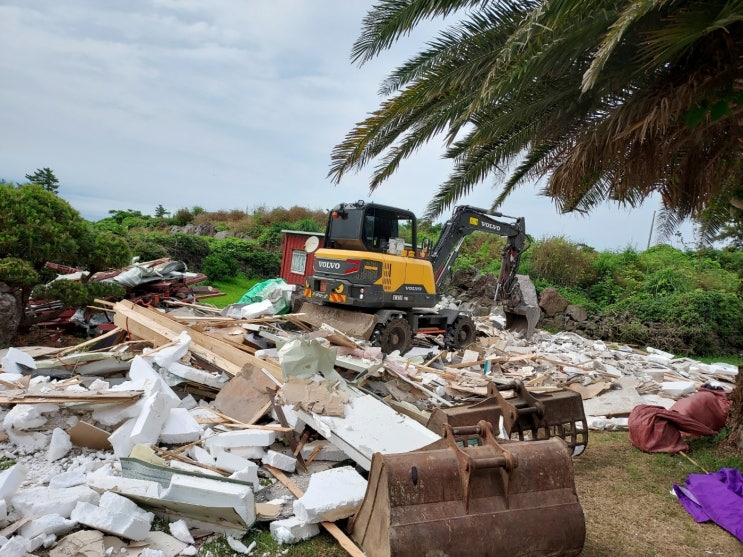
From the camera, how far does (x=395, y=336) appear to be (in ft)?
32.6

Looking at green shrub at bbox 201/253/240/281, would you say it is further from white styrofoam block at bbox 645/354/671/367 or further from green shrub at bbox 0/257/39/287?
white styrofoam block at bbox 645/354/671/367

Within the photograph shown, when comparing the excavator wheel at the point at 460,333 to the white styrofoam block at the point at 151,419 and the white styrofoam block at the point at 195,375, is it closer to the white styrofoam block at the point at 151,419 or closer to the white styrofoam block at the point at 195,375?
the white styrofoam block at the point at 195,375

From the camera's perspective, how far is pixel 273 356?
22.4 feet

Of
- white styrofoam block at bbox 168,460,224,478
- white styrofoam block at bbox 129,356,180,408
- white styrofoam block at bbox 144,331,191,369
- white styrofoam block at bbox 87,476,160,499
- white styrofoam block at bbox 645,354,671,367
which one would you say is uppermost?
white styrofoam block at bbox 144,331,191,369

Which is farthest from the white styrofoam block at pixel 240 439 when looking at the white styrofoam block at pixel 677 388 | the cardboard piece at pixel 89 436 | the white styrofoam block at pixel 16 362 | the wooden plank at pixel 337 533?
the white styrofoam block at pixel 677 388

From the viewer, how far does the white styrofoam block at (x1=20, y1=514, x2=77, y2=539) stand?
3.42 meters

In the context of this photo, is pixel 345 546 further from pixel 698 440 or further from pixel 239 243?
pixel 239 243

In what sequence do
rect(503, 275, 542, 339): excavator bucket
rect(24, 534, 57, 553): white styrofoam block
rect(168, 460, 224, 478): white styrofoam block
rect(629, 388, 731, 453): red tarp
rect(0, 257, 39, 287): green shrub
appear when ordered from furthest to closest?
1. rect(503, 275, 542, 339): excavator bucket
2. rect(0, 257, 39, 287): green shrub
3. rect(629, 388, 731, 453): red tarp
4. rect(168, 460, 224, 478): white styrofoam block
5. rect(24, 534, 57, 553): white styrofoam block

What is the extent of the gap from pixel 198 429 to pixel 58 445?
1.19 m

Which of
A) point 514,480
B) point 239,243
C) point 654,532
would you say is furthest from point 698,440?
point 239,243

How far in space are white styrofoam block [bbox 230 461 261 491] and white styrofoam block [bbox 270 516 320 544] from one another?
1.77 ft

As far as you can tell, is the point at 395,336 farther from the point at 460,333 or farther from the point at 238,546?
the point at 238,546

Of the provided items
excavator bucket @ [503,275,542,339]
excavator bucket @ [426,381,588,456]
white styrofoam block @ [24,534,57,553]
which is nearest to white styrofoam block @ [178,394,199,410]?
white styrofoam block @ [24,534,57,553]

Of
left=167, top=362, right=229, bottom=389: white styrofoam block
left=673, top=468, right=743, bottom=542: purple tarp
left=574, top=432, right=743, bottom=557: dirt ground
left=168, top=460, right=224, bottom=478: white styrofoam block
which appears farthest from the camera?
left=167, top=362, right=229, bottom=389: white styrofoam block
